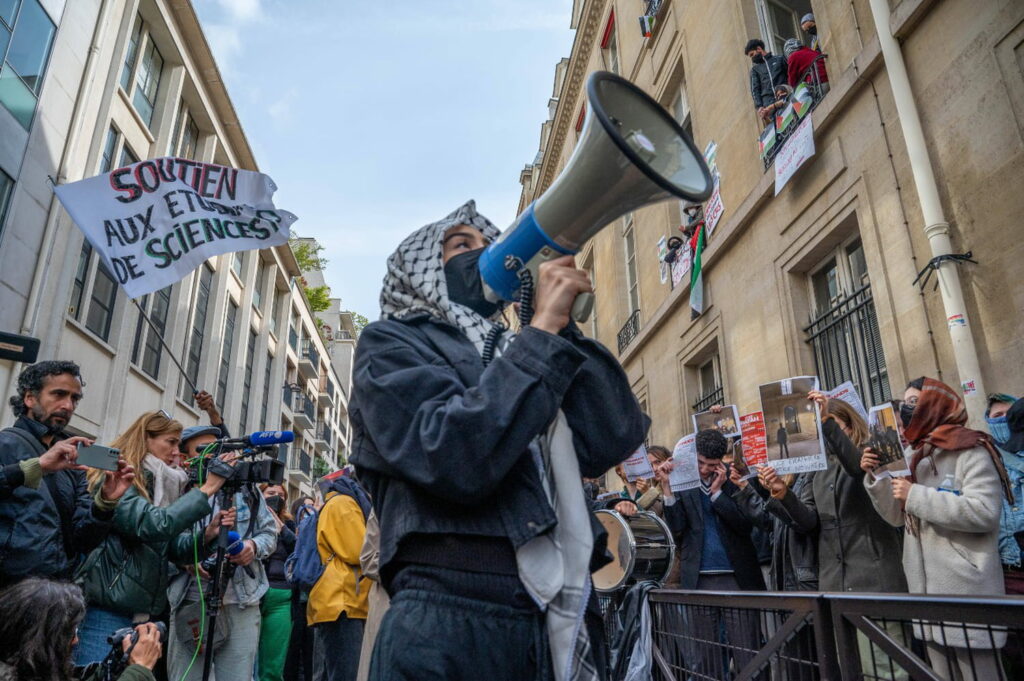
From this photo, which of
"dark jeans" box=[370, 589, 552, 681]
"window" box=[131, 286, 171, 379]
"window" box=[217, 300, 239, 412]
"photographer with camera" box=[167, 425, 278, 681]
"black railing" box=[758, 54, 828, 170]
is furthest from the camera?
"window" box=[217, 300, 239, 412]

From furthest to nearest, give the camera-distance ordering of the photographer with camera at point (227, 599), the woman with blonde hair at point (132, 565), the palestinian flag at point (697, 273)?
the palestinian flag at point (697, 273), the photographer with camera at point (227, 599), the woman with blonde hair at point (132, 565)

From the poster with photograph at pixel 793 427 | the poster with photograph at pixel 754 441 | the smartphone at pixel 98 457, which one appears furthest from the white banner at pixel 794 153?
the smartphone at pixel 98 457

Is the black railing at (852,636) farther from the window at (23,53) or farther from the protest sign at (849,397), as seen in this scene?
the window at (23,53)

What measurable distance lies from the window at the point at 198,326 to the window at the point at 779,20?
16.6m

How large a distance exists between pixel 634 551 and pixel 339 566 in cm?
265

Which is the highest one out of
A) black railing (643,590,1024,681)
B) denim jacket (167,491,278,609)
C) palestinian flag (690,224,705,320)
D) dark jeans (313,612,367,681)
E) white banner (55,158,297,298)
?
palestinian flag (690,224,705,320)

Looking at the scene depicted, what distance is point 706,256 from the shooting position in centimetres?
1072

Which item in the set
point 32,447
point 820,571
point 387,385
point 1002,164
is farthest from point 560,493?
point 1002,164

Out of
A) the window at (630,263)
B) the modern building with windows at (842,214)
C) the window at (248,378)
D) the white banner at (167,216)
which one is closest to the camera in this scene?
the modern building with windows at (842,214)

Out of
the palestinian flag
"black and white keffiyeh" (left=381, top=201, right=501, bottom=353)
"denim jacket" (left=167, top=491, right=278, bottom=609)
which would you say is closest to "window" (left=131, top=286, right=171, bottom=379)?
the palestinian flag

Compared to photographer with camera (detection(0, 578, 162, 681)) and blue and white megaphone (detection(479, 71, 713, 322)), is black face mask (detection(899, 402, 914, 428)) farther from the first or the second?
photographer with camera (detection(0, 578, 162, 681))

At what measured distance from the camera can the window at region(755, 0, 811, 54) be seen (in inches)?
395

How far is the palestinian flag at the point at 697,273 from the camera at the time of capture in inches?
422

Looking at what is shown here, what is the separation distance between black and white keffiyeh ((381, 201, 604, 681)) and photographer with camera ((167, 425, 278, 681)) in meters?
2.97
